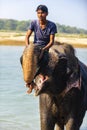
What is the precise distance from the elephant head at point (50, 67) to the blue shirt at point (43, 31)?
0.25 feet

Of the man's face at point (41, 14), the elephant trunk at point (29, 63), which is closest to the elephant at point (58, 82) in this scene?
the elephant trunk at point (29, 63)

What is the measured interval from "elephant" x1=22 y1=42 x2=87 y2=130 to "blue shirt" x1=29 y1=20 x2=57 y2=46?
8cm

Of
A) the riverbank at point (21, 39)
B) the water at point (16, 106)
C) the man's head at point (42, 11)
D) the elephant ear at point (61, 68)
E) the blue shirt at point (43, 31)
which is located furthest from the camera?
the riverbank at point (21, 39)

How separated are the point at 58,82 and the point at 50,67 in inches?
7.2

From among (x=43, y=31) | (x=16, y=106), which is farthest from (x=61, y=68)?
(x=16, y=106)

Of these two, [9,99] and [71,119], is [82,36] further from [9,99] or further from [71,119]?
[71,119]

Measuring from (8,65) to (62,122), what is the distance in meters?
6.75

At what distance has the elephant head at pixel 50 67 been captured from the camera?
325 cm

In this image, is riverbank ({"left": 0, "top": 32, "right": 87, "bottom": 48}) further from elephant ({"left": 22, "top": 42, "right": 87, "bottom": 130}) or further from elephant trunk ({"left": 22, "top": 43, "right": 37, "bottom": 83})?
elephant trunk ({"left": 22, "top": 43, "right": 37, "bottom": 83})

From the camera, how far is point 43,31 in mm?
3730

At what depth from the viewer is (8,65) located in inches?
415

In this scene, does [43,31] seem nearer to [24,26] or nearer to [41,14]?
[41,14]

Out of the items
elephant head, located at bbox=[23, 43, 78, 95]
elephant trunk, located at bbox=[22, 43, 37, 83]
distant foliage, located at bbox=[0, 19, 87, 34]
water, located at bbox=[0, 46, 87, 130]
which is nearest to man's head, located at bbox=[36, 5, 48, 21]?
elephant head, located at bbox=[23, 43, 78, 95]

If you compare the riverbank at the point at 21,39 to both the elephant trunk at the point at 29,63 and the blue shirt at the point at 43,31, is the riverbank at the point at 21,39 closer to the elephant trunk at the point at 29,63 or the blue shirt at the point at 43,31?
the blue shirt at the point at 43,31
